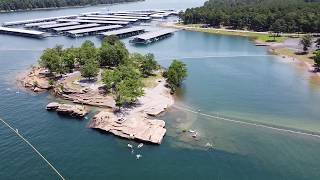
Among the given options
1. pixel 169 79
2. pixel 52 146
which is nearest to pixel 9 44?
pixel 169 79

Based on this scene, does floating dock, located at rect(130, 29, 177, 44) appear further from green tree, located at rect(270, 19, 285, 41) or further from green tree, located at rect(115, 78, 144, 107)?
green tree, located at rect(115, 78, 144, 107)

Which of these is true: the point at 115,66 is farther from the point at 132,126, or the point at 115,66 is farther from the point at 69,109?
the point at 132,126

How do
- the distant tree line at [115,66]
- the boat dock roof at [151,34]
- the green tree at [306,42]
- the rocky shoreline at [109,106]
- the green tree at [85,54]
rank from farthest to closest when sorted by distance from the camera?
1. the boat dock roof at [151,34]
2. the green tree at [306,42]
3. the green tree at [85,54]
4. the distant tree line at [115,66]
5. the rocky shoreline at [109,106]

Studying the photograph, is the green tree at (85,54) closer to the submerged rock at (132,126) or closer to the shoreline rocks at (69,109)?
the shoreline rocks at (69,109)

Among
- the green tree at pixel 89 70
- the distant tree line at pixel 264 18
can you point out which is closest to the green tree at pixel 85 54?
the green tree at pixel 89 70

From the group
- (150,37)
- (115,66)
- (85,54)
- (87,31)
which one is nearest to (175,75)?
(115,66)

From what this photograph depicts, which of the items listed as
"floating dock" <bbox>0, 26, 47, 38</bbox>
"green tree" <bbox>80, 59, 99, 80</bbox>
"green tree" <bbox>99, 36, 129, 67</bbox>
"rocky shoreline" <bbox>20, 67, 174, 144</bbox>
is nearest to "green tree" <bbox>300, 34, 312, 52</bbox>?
"rocky shoreline" <bbox>20, 67, 174, 144</bbox>

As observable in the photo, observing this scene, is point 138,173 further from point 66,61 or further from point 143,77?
point 66,61
